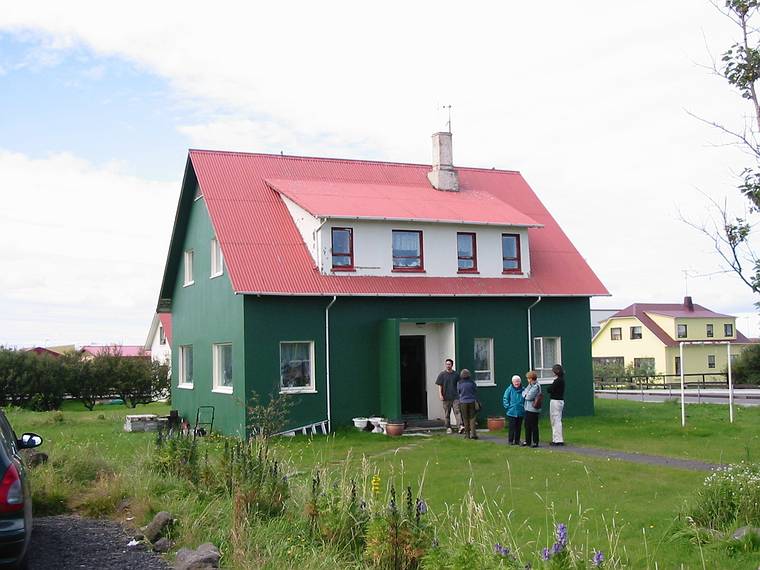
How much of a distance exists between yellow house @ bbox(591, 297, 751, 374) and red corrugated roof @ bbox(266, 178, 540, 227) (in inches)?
1681

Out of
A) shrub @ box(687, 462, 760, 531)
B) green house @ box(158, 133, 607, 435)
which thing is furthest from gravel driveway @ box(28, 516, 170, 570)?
green house @ box(158, 133, 607, 435)

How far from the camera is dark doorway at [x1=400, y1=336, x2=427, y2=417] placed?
80.3 ft

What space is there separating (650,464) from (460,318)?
940cm

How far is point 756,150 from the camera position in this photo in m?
10.1

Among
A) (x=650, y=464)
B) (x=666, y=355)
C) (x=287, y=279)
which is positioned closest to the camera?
(x=650, y=464)

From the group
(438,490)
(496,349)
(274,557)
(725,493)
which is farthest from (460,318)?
(274,557)

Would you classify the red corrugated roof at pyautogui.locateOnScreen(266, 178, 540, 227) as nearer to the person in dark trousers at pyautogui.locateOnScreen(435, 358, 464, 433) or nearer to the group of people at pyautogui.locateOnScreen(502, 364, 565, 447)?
the person in dark trousers at pyautogui.locateOnScreen(435, 358, 464, 433)

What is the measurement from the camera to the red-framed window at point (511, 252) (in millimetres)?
26031

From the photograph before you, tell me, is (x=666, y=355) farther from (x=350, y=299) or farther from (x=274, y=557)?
(x=274, y=557)

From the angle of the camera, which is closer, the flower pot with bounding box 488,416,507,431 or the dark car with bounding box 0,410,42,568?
the dark car with bounding box 0,410,42,568

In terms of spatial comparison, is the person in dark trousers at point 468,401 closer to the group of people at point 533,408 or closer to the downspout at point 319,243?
the group of people at point 533,408

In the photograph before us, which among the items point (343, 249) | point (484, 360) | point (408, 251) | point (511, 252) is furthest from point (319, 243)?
point (511, 252)

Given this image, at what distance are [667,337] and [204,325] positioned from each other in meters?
49.2

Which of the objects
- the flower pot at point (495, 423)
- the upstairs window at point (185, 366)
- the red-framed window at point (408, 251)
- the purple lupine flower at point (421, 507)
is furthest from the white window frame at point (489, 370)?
the purple lupine flower at point (421, 507)
